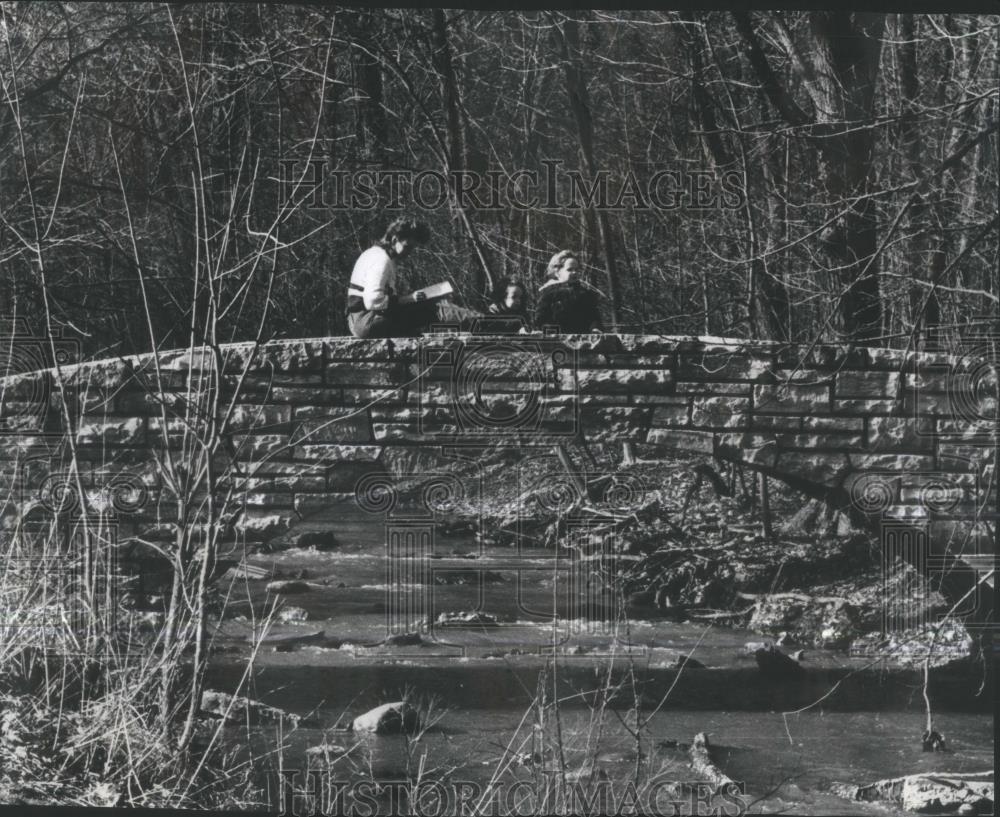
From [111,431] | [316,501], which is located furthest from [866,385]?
[111,431]

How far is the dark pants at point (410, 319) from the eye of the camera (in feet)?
15.8

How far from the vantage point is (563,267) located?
4801 millimetres

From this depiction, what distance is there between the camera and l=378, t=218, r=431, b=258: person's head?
4.77 metres

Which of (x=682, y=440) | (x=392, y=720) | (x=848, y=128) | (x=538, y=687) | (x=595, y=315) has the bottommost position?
(x=392, y=720)

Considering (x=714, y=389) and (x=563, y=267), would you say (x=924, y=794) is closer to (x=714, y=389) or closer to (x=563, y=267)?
(x=714, y=389)

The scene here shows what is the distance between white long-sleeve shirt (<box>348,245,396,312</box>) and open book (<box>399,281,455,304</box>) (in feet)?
0.22

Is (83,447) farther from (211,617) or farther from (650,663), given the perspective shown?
(650,663)

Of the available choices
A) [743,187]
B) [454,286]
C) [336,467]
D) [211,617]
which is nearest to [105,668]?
[211,617]

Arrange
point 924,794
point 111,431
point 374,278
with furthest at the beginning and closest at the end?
point 111,431 → point 374,278 → point 924,794

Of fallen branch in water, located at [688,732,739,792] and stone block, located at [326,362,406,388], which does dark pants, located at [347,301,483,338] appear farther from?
fallen branch in water, located at [688,732,739,792]

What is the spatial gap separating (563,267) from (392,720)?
182 centimetres

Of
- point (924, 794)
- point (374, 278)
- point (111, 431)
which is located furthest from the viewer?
point (111, 431)

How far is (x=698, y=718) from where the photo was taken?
4.75 metres

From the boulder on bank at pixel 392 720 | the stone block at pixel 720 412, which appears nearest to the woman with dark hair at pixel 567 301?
the stone block at pixel 720 412
